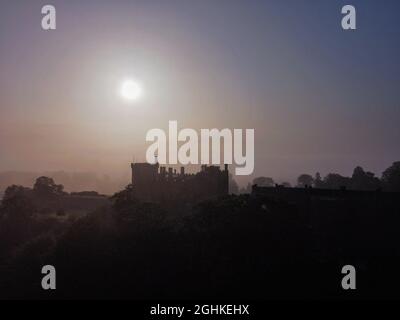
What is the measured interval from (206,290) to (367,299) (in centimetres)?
1074

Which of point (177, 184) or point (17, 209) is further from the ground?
point (177, 184)

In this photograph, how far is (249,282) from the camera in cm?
4028

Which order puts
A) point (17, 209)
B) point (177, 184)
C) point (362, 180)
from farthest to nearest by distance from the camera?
point (362, 180) → point (177, 184) → point (17, 209)

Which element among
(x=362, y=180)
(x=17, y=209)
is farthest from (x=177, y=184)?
(x=362, y=180)

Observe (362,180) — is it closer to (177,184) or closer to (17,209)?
(177,184)

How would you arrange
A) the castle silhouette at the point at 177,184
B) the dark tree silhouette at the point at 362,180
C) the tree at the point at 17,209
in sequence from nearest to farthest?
the tree at the point at 17,209
the castle silhouette at the point at 177,184
the dark tree silhouette at the point at 362,180

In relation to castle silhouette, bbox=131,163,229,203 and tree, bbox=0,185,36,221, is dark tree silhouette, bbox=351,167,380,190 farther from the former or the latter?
tree, bbox=0,185,36,221

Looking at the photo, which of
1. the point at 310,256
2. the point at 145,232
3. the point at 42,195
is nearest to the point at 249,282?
the point at 310,256

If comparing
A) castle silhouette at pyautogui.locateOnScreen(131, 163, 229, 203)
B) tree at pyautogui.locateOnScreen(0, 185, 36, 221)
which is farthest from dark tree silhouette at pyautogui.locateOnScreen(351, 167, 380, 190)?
tree at pyautogui.locateOnScreen(0, 185, 36, 221)

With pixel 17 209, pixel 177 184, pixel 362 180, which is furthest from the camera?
pixel 362 180

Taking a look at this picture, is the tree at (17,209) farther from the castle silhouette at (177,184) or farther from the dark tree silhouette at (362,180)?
the dark tree silhouette at (362,180)

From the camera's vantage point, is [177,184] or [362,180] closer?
[177,184]

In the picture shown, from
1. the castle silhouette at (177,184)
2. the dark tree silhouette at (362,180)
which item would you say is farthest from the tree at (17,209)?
the dark tree silhouette at (362,180)
